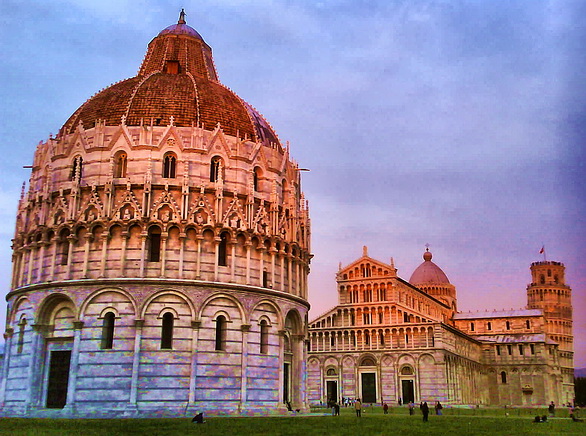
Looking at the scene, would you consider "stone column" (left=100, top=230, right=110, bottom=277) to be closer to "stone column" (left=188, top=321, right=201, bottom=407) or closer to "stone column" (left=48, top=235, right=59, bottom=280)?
"stone column" (left=48, top=235, right=59, bottom=280)

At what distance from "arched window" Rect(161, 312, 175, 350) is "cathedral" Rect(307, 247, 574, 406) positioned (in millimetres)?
51897

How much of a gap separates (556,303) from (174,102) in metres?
109

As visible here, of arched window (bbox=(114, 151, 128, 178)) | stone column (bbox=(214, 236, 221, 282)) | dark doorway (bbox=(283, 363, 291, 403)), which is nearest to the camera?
stone column (bbox=(214, 236, 221, 282))

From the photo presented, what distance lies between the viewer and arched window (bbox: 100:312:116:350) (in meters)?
36.9

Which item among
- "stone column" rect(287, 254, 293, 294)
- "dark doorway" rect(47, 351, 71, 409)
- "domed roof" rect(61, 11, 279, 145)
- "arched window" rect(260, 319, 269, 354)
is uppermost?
"domed roof" rect(61, 11, 279, 145)

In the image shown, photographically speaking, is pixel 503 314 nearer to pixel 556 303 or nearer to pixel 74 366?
pixel 556 303

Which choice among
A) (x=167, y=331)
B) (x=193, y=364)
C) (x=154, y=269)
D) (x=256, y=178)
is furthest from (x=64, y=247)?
(x=256, y=178)

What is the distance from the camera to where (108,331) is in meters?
37.2

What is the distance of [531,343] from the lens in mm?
106875

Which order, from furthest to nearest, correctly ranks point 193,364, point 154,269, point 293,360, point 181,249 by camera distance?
point 293,360 → point 181,249 → point 154,269 → point 193,364

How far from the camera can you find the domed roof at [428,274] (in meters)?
123

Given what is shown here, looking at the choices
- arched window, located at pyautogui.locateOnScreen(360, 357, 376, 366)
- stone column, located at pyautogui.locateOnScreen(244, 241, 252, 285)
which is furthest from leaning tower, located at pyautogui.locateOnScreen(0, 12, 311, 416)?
arched window, located at pyautogui.locateOnScreen(360, 357, 376, 366)

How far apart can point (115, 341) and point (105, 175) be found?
10443 mm

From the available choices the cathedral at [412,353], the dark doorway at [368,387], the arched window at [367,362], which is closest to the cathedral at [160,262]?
the cathedral at [412,353]
